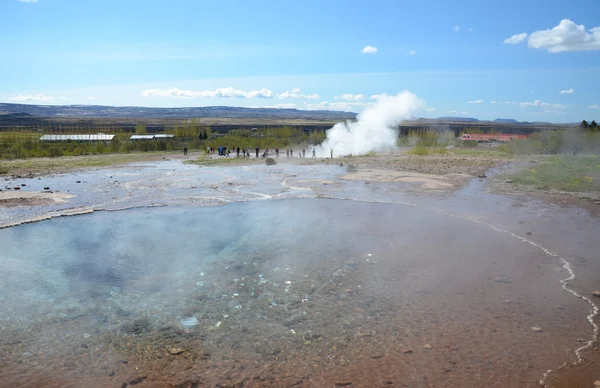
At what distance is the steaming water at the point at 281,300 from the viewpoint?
5.90 m

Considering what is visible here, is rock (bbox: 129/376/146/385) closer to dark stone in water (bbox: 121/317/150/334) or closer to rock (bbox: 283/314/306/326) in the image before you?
dark stone in water (bbox: 121/317/150/334)

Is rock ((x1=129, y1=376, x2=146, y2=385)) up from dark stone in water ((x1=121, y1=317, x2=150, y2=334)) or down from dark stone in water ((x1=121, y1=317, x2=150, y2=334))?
down

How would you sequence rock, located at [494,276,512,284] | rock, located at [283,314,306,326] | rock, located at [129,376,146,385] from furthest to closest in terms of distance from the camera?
rock, located at [494,276,512,284], rock, located at [283,314,306,326], rock, located at [129,376,146,385]

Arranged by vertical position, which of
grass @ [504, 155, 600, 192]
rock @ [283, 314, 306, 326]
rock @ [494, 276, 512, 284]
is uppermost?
grass @ [504, 155, 600, 192]

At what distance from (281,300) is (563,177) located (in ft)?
61.6

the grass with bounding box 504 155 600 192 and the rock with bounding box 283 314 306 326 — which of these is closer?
the rock with bounding box 283 314 306 326

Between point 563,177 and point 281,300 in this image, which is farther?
point 563,177

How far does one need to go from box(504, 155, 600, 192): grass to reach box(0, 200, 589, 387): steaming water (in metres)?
8.97

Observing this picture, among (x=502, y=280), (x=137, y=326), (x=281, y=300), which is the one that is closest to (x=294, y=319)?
(x=281, y=300)

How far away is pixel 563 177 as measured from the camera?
20984 mm

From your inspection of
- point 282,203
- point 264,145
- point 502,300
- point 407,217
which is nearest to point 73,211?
point 282,203

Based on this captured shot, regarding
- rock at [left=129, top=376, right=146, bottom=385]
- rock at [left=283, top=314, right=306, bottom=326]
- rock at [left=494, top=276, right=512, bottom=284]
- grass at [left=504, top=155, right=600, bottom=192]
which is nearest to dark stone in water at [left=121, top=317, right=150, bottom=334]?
rock at [left=129, top=376, right=146, bottom=385]

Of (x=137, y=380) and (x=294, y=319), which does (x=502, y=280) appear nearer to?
(x=294, y=319)

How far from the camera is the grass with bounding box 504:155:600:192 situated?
18.6 m
